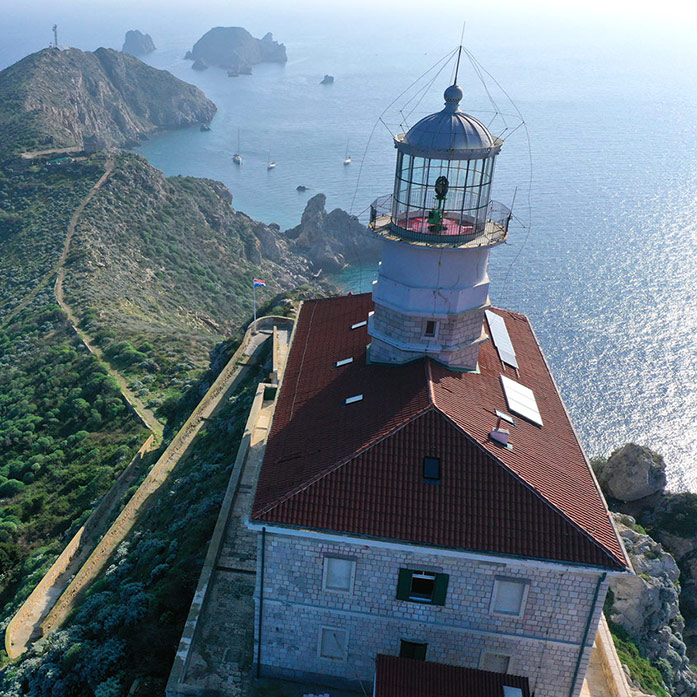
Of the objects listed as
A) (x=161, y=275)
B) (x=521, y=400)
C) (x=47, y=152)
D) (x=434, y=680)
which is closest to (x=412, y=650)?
(x=434, y=680)

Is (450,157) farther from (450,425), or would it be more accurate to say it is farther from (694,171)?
(694,171)

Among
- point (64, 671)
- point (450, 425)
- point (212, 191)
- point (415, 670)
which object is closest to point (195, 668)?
point (64, 671)

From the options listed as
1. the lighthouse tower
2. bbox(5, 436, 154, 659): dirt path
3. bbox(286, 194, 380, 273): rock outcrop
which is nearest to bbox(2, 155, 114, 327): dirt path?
bbox(5, 436, 154, 659): dirt path

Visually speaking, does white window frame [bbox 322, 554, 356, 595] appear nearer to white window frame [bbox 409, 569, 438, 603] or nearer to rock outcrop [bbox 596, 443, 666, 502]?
white window frame [bbox 409, 569, 438, 603]

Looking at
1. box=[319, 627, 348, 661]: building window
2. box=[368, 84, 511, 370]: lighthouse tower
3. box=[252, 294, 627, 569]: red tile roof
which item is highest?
box=[368, 84, 511, 370]: lighthouse tower

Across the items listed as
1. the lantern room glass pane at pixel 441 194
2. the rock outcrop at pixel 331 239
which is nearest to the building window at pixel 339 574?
the lantern room glass pane at pixel 441 194
